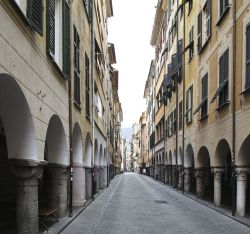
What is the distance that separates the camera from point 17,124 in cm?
1032

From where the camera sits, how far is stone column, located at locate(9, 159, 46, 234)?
1055cm

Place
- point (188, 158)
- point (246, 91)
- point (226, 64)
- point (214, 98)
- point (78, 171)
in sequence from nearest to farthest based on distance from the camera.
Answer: point (246, 91) → point (226, 64) → point (214, 98) → point (78, 171) → point (188, 158)

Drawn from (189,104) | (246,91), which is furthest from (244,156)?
(189,104)

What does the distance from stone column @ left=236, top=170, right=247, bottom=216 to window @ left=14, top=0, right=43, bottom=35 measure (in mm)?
9943

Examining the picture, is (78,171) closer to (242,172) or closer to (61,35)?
(242,172)

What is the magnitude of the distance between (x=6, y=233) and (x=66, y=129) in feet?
13.7

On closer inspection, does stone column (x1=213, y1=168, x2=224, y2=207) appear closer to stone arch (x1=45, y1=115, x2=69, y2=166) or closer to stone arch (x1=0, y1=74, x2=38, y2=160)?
stone arch (x1=45, y1=115, x2=69, y2=166)

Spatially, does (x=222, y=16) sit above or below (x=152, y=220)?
above

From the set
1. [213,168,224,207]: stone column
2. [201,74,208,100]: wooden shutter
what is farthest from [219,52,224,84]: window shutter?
[213,168,224,207]: stone column

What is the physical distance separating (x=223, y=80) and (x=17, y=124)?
38.2 feet

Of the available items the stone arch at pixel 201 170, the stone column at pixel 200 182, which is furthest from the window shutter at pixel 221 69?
the stone column at pixel 200 182

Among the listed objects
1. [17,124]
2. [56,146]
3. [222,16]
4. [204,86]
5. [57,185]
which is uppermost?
[222,16]

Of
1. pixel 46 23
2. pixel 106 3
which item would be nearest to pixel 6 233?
pixel 46 23

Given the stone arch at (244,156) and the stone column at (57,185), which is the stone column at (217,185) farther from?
the stone column at (57,185)
